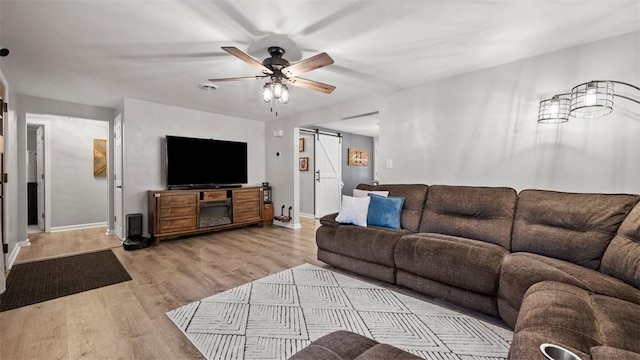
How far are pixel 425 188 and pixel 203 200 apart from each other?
11.7 ft

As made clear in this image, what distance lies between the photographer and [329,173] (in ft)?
22.0

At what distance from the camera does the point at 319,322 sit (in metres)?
1.99

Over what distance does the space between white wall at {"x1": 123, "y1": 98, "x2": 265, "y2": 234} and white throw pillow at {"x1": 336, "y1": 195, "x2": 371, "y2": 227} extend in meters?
2.93

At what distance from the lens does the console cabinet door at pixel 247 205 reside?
4.97 meters

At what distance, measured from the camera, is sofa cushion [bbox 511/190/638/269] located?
73.8 inches

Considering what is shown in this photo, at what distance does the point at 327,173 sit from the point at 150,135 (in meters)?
3.79

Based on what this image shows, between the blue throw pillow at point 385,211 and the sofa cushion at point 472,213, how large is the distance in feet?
0.91

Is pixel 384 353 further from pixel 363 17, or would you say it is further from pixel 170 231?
pixel 170 231

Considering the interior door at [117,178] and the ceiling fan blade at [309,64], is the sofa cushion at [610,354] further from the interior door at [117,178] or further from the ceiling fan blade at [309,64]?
the interior door at [117,178]

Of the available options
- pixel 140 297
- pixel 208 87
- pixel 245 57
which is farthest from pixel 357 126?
pixel 140 297

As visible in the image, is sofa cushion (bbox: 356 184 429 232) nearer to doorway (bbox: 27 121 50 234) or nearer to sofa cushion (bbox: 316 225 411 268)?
sofa cushion (bbox: 316 225 411 268)

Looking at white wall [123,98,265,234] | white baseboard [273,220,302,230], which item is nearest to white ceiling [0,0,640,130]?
white wall [123,98,265,234]

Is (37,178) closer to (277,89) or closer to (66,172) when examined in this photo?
(66,172)

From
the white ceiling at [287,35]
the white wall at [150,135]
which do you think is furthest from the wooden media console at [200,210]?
the white ceiling at [287,35]
